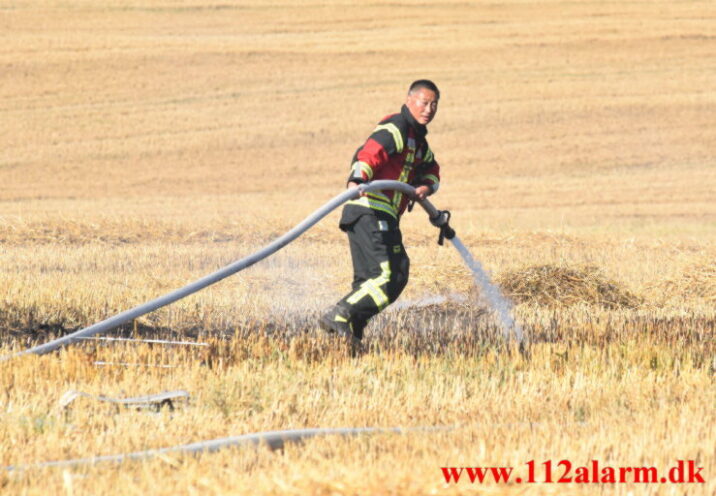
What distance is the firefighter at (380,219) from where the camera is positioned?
7.15 meters

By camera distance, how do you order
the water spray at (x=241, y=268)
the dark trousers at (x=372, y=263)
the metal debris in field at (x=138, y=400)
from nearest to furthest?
the metal debris in field at (x=138, y=400) < the water spray at (x=241, y=268) < the dark trousers at (x=372, y=263)

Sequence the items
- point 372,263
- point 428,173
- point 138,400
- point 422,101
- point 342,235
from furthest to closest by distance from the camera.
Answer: point 342,235
point 428,173
point 422,101
point 372,263
point 138,400

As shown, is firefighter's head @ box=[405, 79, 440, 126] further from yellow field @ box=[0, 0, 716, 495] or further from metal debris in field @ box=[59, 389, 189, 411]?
metal debris in field @ box=[59, 389, 189, 411]

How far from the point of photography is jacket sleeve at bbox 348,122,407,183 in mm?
7230

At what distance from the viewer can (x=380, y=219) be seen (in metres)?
7.25

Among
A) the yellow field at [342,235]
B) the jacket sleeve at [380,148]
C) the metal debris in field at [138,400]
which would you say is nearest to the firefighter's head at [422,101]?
the jacket sleeve at [380,148]

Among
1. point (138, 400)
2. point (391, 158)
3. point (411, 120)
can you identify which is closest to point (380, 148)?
A: point (391, 158)

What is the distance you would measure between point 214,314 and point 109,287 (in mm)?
1873

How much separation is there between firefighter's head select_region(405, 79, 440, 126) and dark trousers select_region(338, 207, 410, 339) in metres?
0.70

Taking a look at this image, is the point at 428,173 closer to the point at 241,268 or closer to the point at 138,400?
the point at 241,268

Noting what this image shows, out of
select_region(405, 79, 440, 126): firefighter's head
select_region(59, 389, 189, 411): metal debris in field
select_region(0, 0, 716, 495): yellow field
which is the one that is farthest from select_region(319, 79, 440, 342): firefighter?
select_region(59, 389, 189, 411): metal debris in field

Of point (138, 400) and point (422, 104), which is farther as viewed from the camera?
point (422, 104)

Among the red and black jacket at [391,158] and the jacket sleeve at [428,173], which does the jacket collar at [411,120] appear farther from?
the jacket sleeve at [428,173]

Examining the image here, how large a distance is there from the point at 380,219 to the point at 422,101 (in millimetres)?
813
